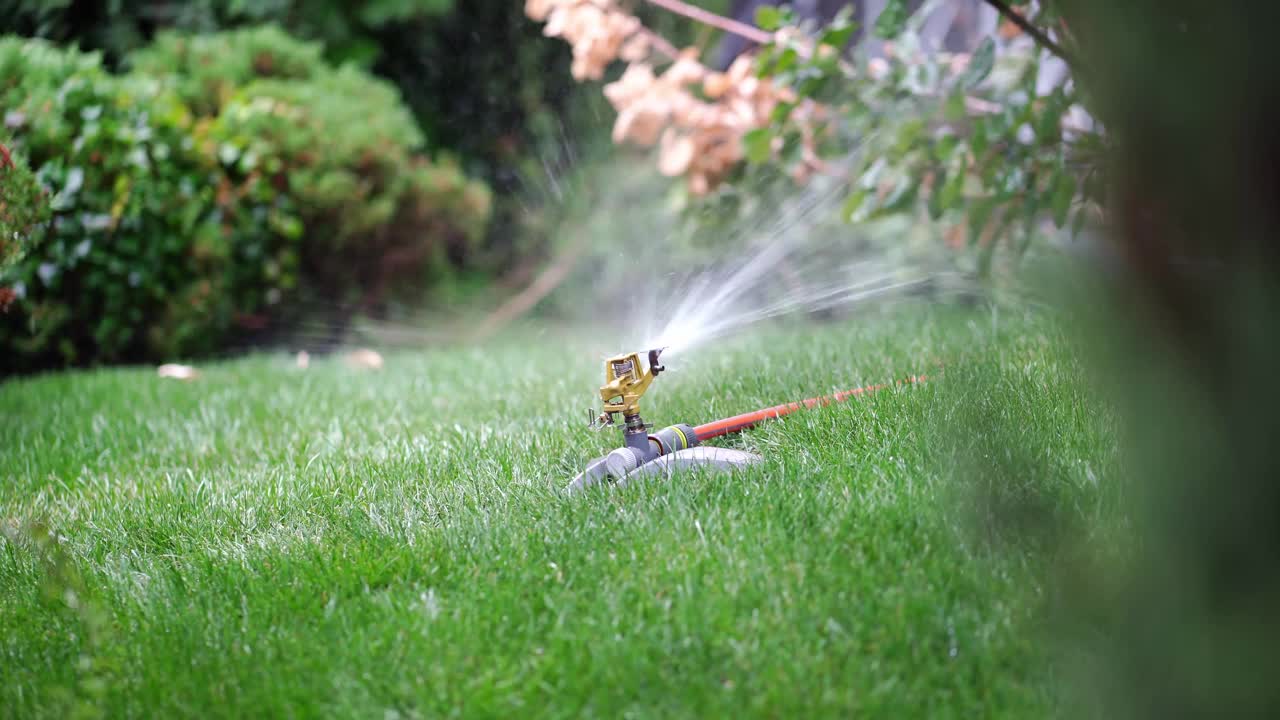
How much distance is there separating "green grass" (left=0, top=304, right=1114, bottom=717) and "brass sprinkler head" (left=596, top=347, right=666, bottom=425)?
184mm

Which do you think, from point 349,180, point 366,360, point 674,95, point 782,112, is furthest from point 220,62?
point 782,112

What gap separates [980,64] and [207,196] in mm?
3263

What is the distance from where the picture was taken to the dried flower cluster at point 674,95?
3.79 metres

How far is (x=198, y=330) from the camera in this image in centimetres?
462

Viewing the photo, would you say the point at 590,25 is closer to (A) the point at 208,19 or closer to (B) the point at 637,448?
(B) the point at 637,448

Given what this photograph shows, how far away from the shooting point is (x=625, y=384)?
198 cm

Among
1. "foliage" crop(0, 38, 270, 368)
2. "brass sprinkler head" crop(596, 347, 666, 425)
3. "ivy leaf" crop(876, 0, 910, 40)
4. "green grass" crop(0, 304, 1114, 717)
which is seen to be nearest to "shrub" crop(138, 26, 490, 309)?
"foliage" crop(0, 38, 270, 368)

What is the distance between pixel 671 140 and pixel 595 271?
2535 millimetres

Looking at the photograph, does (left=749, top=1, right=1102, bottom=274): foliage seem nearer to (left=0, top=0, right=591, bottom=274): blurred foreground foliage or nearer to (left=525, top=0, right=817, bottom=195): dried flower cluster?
(left=525, top=0, right=817, bottom=195): dried flower cluster

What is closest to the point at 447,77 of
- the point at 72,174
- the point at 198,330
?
the point at 198,330

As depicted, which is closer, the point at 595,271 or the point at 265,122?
the point at 265,122

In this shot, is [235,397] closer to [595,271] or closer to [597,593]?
[597,593]

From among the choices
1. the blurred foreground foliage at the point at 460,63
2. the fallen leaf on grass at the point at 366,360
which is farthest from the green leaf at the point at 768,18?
the blurred foreground foliage at the point at 460,63

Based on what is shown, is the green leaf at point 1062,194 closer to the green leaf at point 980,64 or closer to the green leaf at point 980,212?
the green leaf at point 980,212
